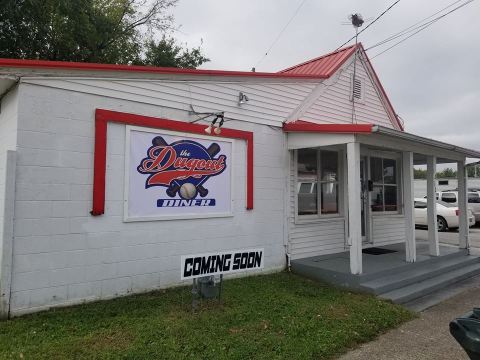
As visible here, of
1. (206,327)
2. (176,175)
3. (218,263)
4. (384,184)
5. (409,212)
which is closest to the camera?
(206,327)

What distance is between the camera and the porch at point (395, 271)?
20.4ft

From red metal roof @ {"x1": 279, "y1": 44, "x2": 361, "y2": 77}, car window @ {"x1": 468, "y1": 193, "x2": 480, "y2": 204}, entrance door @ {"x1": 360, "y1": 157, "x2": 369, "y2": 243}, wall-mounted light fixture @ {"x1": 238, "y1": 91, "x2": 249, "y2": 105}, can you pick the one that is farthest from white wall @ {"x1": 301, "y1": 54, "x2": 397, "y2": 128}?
car window @ {"x1": 468, "y1": 193, "x2": 480, "y2": 204}

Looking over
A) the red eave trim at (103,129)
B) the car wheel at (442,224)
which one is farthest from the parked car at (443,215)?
the red eave trim at (103,129)

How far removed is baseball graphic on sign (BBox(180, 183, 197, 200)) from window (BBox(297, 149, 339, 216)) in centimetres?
265

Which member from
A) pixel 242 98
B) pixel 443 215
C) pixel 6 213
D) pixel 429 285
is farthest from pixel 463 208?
pixel 6 213

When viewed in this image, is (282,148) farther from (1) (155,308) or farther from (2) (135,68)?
(1) (155,308)

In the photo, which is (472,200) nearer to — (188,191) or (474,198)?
(474,198)

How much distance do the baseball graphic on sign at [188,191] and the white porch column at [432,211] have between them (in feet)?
18.3

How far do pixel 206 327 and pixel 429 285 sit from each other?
4499 mm

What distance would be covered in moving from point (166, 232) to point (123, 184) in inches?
41.8

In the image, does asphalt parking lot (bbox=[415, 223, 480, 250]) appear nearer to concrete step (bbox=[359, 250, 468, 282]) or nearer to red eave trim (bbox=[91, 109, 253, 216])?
concrete step (bbox=[359, 250, 468, 282])

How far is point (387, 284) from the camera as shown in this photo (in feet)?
20.3

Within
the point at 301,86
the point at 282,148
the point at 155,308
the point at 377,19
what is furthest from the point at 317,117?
the point at 155,308

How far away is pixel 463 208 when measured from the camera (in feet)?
31.2
